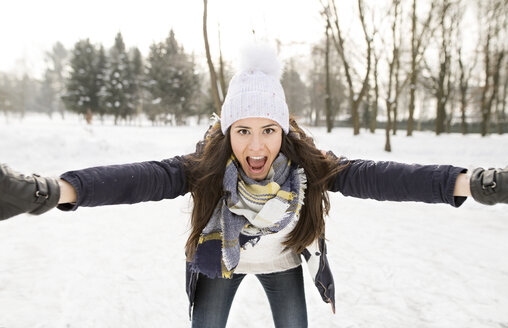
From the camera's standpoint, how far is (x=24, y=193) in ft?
3.29

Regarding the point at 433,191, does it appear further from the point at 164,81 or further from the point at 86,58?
the point at 86,58

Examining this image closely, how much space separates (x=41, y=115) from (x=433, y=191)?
68.8 metres

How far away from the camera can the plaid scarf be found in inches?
63.1

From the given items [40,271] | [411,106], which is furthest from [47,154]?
[411,106]

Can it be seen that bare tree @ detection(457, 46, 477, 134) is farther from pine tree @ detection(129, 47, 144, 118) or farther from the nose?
pine tree @ detection(129, 47, 144, 118)

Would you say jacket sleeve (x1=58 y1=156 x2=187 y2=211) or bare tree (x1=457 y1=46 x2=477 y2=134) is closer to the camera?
jacket sleeve (x1=58 y1=156 x2=187 y2=211)

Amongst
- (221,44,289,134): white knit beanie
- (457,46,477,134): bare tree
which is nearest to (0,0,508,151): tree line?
(457,46,477,134): bare tree

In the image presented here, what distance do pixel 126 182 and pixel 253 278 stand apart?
2419 millimetres

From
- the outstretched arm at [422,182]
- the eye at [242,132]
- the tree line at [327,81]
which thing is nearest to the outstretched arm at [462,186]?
the outstretched arm at [422,182]

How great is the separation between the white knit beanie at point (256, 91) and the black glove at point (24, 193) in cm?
94

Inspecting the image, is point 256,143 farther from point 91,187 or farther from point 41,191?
point 41,191

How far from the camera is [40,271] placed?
129 inches

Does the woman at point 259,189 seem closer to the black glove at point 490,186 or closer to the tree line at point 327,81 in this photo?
the black glove at point 490,186

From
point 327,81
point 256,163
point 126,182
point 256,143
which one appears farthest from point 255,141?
point 327,81
